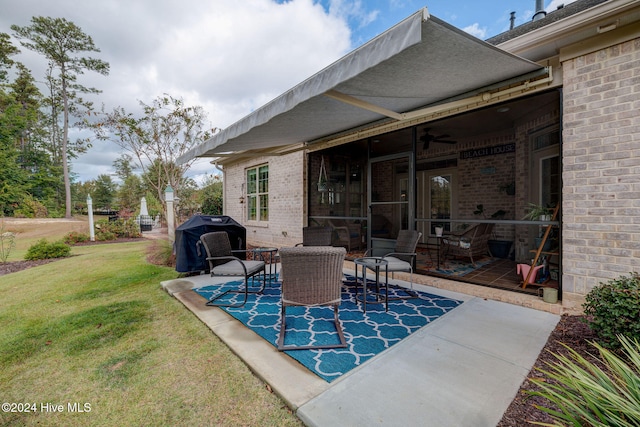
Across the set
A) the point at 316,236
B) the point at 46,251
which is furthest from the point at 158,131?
the point at 316,236

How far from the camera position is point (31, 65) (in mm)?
17203

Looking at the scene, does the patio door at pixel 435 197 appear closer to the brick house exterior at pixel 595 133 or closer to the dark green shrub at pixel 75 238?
the brick house exterior at pixel 595 133

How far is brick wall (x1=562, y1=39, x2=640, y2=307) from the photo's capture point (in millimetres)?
2721

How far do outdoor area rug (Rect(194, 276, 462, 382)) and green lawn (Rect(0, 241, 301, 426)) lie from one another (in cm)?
47

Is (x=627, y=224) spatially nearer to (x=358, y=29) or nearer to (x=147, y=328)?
Answer: (x=147, y=328)

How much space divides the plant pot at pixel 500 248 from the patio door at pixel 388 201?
2087 mm

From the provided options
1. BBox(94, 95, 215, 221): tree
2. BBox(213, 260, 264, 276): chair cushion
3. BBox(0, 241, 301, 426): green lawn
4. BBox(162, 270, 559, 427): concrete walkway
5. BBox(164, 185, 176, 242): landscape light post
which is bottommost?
BBox(0, 241, 301, 426): green lawn

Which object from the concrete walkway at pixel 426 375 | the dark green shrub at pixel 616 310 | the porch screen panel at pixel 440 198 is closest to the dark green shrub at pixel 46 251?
the concrete walkway at pixel 426 375

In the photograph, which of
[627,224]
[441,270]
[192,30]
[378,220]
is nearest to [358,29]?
[192,30]

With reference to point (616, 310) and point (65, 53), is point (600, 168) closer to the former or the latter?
point (616, 310)

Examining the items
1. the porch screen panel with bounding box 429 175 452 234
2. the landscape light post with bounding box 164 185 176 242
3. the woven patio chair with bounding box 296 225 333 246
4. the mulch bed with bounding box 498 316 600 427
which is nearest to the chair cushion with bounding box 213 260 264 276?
the woven patio chair with bounding box 296 225 333 246

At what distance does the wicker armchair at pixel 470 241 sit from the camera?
552 centimetres

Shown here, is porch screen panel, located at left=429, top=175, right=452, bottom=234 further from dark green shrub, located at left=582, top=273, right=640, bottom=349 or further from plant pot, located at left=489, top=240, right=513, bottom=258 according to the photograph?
dark green shrub, located at left=582, top=273, right=640, bottom=349

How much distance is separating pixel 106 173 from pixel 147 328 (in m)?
38.5
